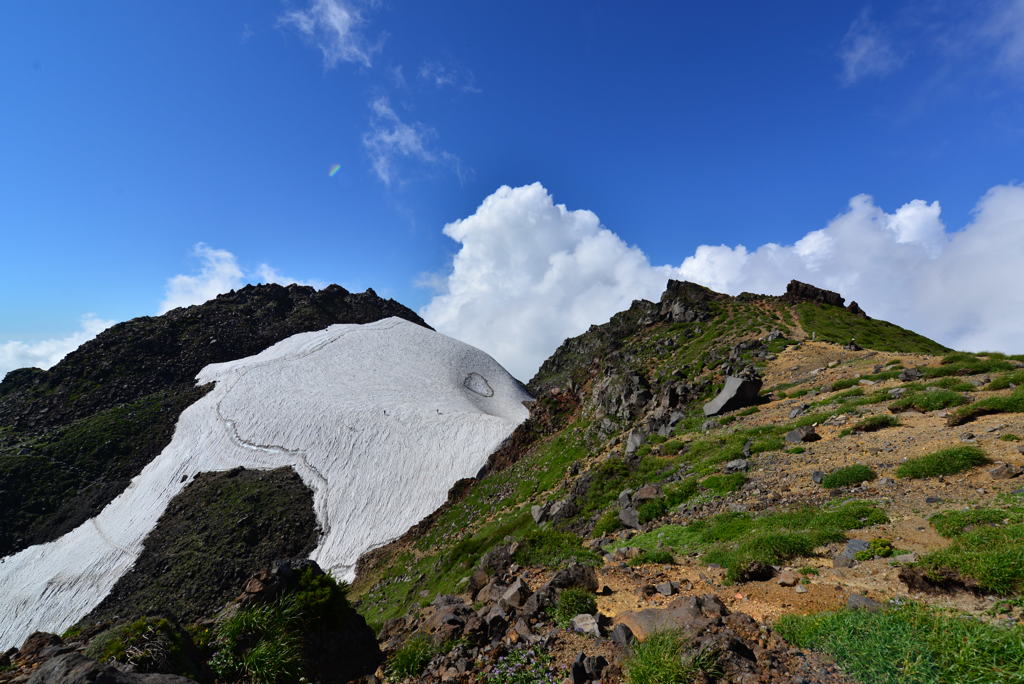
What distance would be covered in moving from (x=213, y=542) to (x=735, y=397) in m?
42.8

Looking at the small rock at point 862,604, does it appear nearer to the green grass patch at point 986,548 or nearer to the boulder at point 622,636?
the green grass patch at point 986,548

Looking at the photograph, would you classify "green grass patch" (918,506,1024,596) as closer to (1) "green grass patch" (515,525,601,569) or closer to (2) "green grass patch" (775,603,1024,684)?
(2) "green grass patch" (775,603,1024,684)

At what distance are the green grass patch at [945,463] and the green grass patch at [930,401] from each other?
16.2 feet

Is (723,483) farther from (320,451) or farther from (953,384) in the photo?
(320,451)

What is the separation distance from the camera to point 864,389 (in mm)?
20281

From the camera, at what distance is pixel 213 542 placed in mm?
37500

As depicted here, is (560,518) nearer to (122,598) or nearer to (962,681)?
(962,681)

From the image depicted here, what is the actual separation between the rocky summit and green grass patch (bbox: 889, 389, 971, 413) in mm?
79

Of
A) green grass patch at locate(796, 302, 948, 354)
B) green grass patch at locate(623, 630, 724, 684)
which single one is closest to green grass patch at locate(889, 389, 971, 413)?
green grass patch at locate(623, 630, 724, 684)

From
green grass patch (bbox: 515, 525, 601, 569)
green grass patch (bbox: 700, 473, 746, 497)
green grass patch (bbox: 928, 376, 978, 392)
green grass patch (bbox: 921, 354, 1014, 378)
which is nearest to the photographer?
green grass patch (bbox: 515, 525, 601, 569)

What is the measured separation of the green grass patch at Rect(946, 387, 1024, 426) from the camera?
14.0 meters

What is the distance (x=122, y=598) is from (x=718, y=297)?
68361mm

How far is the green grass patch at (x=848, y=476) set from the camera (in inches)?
492

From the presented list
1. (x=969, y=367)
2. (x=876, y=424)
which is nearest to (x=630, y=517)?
(x=876, y=424)
